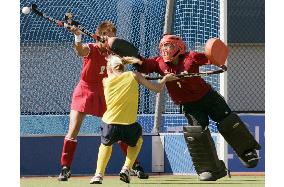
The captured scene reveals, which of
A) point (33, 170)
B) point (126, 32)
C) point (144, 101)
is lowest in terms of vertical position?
point (33, 170)

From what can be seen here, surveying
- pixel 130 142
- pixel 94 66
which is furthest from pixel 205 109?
pixel 94 66

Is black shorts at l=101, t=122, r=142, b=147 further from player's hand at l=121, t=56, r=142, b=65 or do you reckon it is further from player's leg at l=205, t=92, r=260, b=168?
player's leg at l=205, t=92, r=260, b=168

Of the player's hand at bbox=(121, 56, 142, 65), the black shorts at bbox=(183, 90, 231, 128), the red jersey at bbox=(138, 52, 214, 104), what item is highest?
the player's hand at bbox=(121, 56, 142, 65)

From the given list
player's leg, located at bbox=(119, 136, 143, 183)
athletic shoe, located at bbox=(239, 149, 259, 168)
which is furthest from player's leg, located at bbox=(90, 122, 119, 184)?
athletic shoe, located at bbox=(239, 149, 259, 168)

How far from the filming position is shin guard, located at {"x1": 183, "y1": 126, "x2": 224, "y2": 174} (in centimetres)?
920

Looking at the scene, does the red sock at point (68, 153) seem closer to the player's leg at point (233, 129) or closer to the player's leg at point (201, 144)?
the player's leg at point (201, 144)

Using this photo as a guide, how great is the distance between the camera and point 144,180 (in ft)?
33.3

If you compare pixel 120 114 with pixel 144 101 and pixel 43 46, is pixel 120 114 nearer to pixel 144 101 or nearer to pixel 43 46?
pixel 144 101

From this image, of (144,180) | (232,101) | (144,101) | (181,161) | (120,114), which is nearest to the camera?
(120,114)

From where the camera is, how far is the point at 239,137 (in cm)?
935

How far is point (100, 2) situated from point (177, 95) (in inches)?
137

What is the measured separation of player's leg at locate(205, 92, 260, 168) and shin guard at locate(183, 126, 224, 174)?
175mm

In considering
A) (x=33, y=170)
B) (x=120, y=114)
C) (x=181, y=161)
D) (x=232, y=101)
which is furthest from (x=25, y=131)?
(x=232, y=101)

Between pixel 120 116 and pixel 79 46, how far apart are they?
968 mm
